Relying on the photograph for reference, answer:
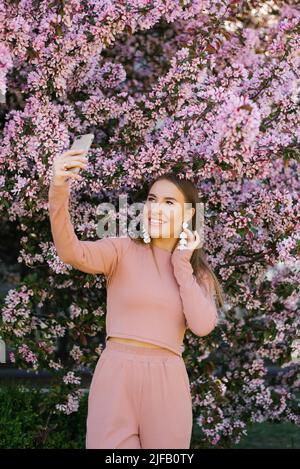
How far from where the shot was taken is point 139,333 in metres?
3.40

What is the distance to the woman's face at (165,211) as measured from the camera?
3.63 metres

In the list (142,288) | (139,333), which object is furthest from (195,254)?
(139,333)

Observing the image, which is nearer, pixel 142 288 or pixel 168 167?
pixel 142 288

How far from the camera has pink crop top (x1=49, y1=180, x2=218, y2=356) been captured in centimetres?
340

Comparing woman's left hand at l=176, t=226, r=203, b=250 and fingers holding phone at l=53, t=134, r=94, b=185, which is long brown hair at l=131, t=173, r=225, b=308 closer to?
woman's left hand at l=176, t=226, r=203, b=250

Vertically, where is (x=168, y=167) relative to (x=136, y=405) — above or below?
above

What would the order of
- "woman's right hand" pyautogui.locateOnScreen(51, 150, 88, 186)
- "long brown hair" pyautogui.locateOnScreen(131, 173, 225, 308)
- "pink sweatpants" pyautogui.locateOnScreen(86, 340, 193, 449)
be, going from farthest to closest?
"long brown hair" pyautogui.locateOnScreen(131, 173, 225, 308)
"pink sweatpants" pyautogui.locateOnScreen(86, 340, 193, 449)
"woman's right hand" pyautogui.locateOnScreen(51, 150, 88, 186)

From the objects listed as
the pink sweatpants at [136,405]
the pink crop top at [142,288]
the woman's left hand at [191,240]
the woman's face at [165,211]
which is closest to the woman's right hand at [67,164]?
the pink crop top at [142,288]

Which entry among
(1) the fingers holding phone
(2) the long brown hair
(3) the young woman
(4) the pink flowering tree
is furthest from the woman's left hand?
(1) the fingers holding phone

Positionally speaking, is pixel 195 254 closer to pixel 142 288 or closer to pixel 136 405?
pixel 142 288

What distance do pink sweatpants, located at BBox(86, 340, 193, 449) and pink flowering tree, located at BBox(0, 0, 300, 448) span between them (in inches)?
47.2

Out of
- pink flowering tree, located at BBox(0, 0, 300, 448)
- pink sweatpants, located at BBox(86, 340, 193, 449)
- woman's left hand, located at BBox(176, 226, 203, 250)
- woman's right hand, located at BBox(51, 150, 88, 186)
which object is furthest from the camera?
pink flowering tree, located at BBox(0, 0, 300, 448)

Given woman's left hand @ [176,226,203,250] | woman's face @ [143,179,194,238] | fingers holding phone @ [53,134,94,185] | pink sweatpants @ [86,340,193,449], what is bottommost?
pink sweatpants @ [86,340,193,449]

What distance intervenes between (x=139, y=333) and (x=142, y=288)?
21 centimetres
